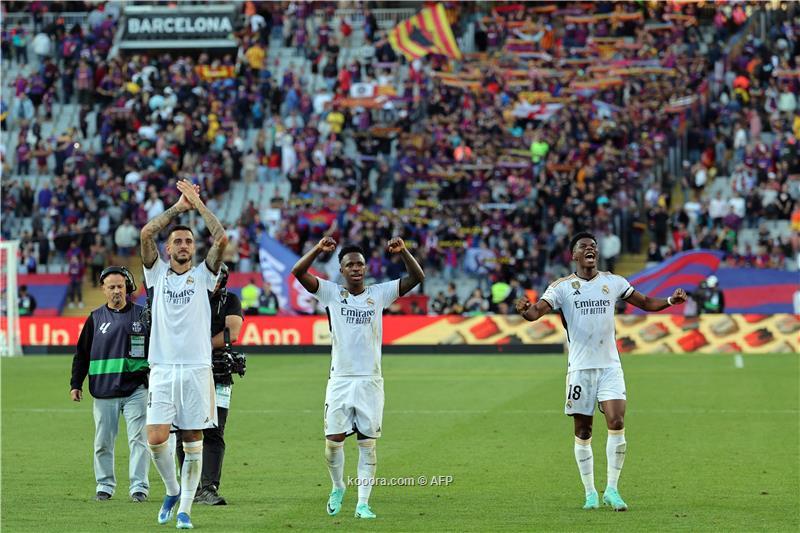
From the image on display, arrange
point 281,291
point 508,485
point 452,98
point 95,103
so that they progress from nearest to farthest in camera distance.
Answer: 1. point 508,485
2. point 281,291
3. point 452,98
4. point 95,103

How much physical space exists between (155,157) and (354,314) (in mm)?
35263

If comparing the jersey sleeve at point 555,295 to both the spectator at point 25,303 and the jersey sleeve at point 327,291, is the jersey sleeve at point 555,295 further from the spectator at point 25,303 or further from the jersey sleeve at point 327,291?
the spectator at point 25,303

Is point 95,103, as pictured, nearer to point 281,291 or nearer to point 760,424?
point 281,291

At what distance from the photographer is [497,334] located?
119 feet

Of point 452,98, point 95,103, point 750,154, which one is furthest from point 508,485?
point 95,103

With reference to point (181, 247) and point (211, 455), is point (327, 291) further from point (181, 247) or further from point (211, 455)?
point (211, 455)

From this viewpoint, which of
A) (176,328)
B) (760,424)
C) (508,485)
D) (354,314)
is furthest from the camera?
(760,424)

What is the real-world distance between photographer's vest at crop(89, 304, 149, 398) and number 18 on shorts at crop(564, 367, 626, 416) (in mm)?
4087

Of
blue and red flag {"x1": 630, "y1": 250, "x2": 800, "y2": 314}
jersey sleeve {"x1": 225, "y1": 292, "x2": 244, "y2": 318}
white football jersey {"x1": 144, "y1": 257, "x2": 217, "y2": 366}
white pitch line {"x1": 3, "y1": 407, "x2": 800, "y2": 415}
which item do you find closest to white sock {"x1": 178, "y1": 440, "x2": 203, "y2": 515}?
white football jersey {"x1": 144, "y1": 257, "x2": 217, "y2": 366}

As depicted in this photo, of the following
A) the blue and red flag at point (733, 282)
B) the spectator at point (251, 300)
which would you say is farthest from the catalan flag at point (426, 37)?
the blue and red flag at point (733, 282)

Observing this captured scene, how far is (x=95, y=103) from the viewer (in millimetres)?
50656

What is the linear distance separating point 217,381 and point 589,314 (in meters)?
3.45

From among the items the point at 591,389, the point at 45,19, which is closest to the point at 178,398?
the point at 591,389

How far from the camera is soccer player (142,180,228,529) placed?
1132cm
